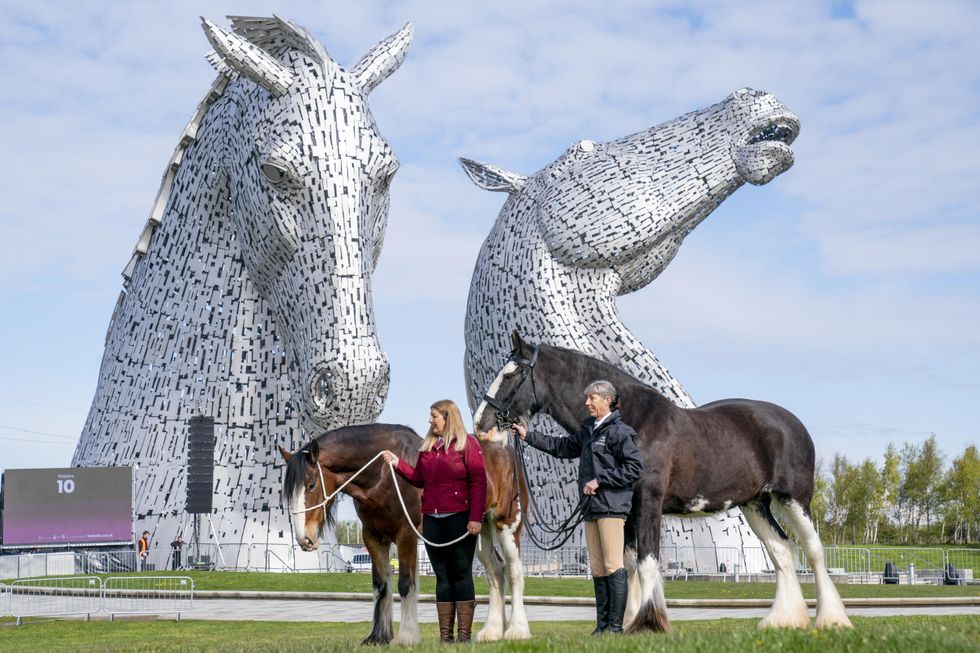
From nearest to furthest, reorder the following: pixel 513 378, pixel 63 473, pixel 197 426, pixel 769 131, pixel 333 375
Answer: pixel 513 378, pixel 333 375, pixel 197 426, pixel 769 131, pixel 63 473

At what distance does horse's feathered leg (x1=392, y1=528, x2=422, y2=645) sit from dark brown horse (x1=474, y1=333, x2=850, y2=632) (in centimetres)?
97

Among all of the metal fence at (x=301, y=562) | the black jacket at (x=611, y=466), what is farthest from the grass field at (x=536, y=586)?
the black jacket at (x=611, y=466)

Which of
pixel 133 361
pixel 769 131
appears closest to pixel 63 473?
pixel 133 361

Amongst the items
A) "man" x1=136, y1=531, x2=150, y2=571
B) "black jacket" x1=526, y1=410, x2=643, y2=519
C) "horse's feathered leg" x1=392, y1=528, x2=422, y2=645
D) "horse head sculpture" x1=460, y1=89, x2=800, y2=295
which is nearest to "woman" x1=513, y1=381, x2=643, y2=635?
"black jacket" x1=526, y1=410, x2=643, y2=519

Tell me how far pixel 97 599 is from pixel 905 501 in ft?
154

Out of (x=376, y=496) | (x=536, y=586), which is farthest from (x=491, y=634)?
(x=536, y=586)

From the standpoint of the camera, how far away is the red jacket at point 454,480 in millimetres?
6812

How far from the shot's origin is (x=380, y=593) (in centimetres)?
734

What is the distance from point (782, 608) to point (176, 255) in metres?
11.6

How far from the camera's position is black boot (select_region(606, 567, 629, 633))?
6.68m

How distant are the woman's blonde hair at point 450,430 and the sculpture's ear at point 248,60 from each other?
787 centimetres

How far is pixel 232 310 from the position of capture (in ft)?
53.5

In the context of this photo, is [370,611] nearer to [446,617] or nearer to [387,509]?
[387,509]

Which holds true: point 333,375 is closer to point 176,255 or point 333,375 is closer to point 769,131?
point 176,255
